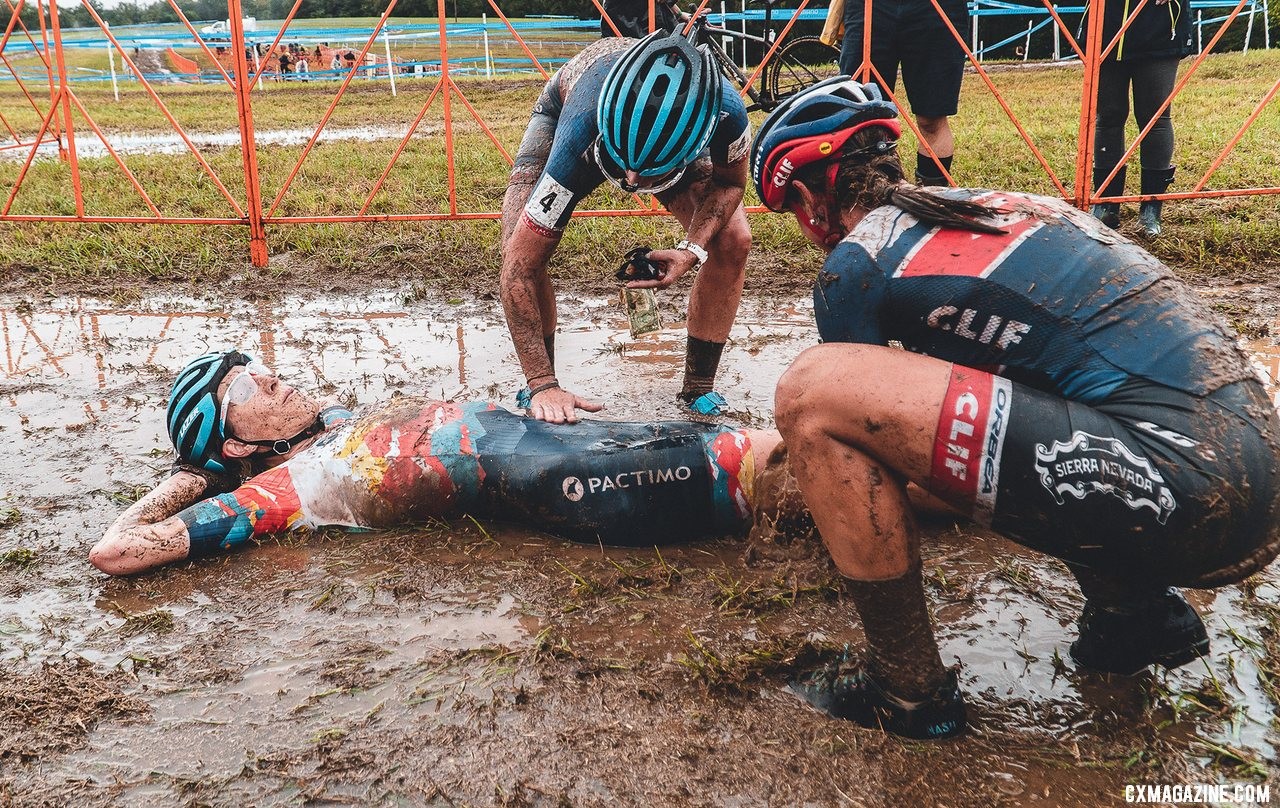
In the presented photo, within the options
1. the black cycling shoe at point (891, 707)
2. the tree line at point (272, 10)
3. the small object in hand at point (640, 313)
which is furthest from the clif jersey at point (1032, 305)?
the tree line at point (272, 10)

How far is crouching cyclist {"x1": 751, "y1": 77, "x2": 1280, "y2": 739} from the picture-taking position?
205 centimetres

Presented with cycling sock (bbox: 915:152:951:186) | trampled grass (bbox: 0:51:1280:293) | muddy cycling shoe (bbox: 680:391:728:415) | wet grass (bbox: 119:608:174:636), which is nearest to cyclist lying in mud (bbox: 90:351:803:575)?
wet grass (bbox: 119:608:174:636)

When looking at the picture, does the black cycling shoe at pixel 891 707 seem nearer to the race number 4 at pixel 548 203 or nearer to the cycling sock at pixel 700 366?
the race number 4 at pixel 548 203

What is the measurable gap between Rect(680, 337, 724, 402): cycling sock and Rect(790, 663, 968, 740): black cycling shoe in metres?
2.15


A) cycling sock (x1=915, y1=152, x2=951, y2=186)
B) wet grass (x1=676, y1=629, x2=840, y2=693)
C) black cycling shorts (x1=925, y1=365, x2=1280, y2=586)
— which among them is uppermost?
cycling sock (x1=915, y1=152, x2=951, y2=186)

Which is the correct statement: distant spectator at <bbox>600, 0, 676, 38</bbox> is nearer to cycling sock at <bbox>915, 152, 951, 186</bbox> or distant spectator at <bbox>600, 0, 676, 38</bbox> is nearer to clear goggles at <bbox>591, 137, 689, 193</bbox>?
cycling sock at <bbox>915, 152, 951, 186</bbox>

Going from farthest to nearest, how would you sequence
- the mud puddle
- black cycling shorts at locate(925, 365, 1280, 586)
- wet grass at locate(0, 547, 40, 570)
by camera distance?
the mud puddle → wet grass at locate(0, 547, 40, 570) → black cycling shorts at locate(925, 365, 1280, 586)

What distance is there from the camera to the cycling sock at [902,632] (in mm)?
2238

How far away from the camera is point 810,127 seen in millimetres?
2455

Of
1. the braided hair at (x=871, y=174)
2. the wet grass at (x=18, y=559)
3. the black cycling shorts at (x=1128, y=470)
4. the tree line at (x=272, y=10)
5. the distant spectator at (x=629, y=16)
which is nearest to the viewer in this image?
the black cycling shorts at (x=1128, y=470)

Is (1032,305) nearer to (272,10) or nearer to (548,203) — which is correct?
(548,203)

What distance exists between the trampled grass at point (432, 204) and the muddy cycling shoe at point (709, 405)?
214 cm

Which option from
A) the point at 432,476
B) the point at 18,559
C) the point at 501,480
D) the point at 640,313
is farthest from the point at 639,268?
the point at 18,559

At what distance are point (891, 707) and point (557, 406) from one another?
5.20 feet
